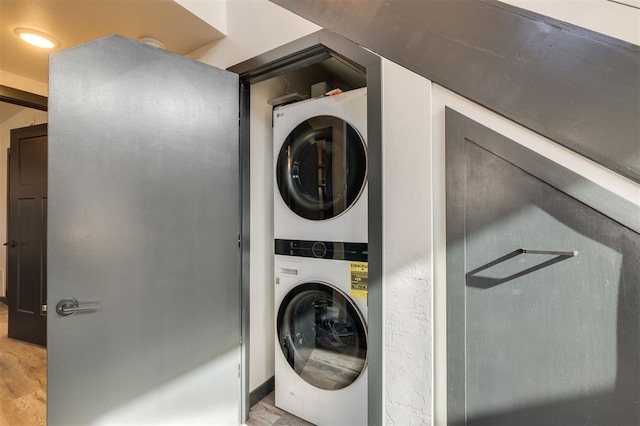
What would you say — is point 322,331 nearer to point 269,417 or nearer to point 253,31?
point 269,417

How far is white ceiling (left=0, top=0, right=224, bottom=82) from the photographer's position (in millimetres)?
1382

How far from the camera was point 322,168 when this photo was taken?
65.0 inches

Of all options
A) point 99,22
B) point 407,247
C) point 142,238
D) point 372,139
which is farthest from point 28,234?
point 407,247

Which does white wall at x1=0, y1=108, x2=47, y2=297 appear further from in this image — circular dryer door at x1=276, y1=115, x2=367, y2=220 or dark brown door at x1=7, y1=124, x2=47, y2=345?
circular dryer door at x1=276, y1=115, x2=367, y2=220

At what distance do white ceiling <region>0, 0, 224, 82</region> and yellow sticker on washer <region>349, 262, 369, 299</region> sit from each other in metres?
1.59

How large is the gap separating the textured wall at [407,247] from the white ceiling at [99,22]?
3.90 ft

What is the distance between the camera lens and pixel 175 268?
4.42ft

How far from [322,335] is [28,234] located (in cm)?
308

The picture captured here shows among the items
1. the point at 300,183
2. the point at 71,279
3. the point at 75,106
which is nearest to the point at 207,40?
the point at 75,106

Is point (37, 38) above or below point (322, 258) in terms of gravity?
above

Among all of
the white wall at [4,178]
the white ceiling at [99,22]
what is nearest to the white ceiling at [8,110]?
the white wall at [4,178]

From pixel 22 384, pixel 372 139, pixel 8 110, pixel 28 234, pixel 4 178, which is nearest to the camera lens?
pixel 372 139

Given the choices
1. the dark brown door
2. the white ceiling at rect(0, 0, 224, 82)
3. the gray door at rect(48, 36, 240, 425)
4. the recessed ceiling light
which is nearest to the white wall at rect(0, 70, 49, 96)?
the white ceiling at rect(0, 0, 224, 82)

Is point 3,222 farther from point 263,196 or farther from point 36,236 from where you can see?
point 263,196
